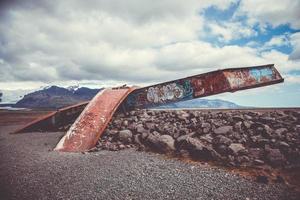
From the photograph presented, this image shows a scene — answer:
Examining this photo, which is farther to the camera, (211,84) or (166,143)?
(211,84)

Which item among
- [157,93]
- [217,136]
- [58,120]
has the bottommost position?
[217,136]

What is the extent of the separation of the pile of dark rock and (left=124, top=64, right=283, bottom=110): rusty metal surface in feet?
2.76

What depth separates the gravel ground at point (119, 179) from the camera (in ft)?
9.53

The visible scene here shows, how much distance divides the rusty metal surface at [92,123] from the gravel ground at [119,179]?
650 mm

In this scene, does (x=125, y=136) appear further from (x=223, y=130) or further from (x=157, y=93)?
(x=157, y=93)

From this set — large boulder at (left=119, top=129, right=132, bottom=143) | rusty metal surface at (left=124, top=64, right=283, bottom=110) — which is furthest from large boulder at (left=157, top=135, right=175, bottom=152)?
rusty metal surface at (left=124, top=64, right=283, bottom=110)

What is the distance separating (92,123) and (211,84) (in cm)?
364

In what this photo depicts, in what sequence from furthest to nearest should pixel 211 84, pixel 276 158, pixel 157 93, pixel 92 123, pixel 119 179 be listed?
pixel 157 93 → pixel 211 84 → pixel 92 123 → pixel 276 158 → pixel 119 179

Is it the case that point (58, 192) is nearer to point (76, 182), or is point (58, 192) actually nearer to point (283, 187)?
point (76, 182)

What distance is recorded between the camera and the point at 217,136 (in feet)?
15.9

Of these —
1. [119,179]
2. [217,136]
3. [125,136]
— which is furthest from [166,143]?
[119,179]

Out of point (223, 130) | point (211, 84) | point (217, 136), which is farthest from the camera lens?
point (211, 84)

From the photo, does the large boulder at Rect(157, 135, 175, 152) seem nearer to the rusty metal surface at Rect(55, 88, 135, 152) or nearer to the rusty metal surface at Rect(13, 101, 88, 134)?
the rusty metal surface at Rect(55, 88, 135, 152)

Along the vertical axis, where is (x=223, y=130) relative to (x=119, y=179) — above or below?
above
